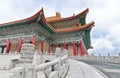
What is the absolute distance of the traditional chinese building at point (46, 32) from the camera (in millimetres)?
25922

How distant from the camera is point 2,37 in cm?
2888

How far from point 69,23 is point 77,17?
250cm

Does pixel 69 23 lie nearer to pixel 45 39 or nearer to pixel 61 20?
pixel 61 20

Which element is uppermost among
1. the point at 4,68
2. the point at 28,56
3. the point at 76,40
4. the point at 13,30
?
the point at 13,30

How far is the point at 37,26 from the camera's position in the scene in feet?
85.5

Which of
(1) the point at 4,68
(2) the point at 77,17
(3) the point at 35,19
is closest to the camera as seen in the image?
(1) the point at 4,68

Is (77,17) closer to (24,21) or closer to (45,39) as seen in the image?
(45,39)

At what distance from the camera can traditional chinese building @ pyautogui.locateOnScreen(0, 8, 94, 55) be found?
25922mm

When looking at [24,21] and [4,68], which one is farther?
[24,21]

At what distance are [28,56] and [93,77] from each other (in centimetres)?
472

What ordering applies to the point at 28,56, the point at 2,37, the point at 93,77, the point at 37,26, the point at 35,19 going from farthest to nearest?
the point at 2,37 < the point at 37,26 < the point at 35,19 < the point at 93,77 < the point at 28,56

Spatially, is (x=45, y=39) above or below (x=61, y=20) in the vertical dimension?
below

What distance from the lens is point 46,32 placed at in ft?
96.2

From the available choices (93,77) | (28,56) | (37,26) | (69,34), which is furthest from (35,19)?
(28,56)
